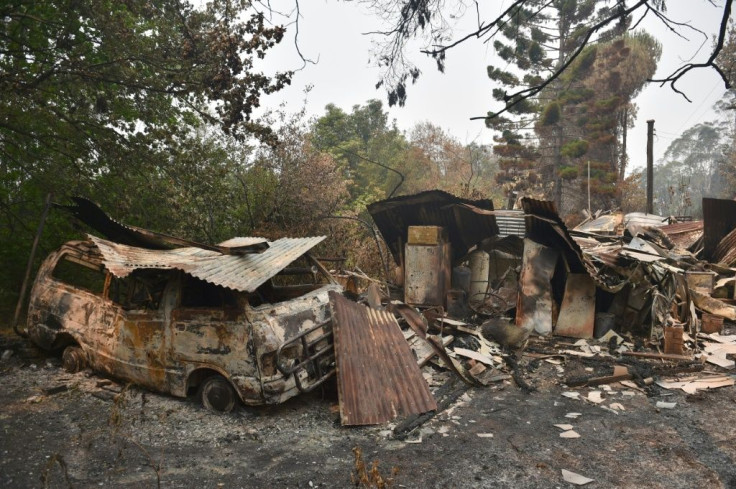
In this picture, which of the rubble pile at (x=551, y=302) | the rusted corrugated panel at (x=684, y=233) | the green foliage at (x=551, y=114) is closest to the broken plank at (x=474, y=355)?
the rubble pile at (x=551, y=302)

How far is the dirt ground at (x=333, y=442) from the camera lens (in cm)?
376

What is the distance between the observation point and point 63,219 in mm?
8648

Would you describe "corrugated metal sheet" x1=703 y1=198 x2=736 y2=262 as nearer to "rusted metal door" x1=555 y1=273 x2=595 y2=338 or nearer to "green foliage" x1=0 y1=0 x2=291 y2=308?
"rusted metal door" x1=555 y1=273 x2=595 y2=338

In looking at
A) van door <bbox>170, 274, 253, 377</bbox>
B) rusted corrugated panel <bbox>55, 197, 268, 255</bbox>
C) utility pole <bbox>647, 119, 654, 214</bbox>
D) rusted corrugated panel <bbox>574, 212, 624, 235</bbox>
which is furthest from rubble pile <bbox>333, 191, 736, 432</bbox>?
utility pole <bbox>647, 119, 654, 214</bbox>

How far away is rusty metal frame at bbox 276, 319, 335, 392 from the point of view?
186 inches

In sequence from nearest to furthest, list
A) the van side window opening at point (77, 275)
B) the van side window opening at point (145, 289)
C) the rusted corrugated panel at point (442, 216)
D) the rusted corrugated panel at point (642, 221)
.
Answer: the van side window opening at point (145, 289) < the van side window opening at point (77, 275) < the rusted corrugated panel at point (442, 216) < the rusted corrugated panel at point (642, 221)

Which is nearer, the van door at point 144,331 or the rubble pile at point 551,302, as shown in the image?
the van door at point 144,331

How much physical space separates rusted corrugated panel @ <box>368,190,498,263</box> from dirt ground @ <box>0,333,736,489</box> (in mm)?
4990

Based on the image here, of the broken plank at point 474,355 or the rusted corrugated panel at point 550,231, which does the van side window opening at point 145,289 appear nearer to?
the broken plank at point 474,355

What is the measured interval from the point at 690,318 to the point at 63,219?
11684mm

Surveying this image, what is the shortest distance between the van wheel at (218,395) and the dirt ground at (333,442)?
0.39 ft

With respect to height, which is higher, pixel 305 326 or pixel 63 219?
pixel 63 219

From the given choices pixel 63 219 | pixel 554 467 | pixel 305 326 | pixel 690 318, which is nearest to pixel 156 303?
pixel 305 326

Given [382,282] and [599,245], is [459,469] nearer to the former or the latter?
[382,282]
